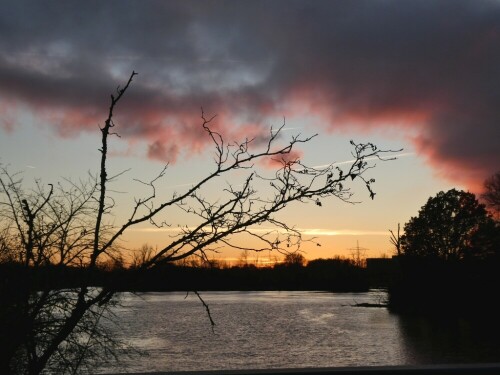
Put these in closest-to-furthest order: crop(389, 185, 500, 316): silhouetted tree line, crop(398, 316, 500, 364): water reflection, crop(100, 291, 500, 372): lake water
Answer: crop(100, 291, 500, 372): lake water < crop(398, 316, 500, 364): water reflection < crop(389, 185, 500, 316): silhouetted tree line

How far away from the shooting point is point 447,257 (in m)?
40.9

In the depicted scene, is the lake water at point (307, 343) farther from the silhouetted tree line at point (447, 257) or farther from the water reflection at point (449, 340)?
the silhouetted tree line at point (447, 257)

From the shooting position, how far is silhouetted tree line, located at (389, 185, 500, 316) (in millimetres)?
37562

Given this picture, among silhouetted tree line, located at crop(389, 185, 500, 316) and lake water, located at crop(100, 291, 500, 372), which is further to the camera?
silhouetted tree line, located at crop(389, 185, 500, 316)

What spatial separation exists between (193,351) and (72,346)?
80.7 feet

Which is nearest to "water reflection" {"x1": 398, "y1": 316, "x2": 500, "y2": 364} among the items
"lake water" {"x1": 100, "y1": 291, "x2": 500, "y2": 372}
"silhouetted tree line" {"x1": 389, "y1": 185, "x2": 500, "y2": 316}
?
→ "lake water" {"x1": 100, "y1": 291, "x2": 500, "y2": 372}

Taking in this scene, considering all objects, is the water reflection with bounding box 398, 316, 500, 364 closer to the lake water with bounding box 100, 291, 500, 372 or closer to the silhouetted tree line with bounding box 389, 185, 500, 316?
the lake water with bounding box 100, 291, 500, 372

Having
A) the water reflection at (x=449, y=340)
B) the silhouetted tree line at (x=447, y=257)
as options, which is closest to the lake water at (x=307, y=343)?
the water reflection at (x=449, y=340)

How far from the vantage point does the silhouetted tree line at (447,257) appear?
37.6 meters

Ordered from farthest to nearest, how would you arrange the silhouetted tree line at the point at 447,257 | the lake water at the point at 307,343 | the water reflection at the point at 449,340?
the silhouetted tree line at the point at 447,257, the water reflection at the point at 449,340, the lake water at the point at 307,343

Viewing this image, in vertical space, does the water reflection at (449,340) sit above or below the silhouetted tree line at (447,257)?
below

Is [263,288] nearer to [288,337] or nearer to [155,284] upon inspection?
[288,337]

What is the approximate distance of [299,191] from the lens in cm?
313

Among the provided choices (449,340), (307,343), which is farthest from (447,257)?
(307,343)
